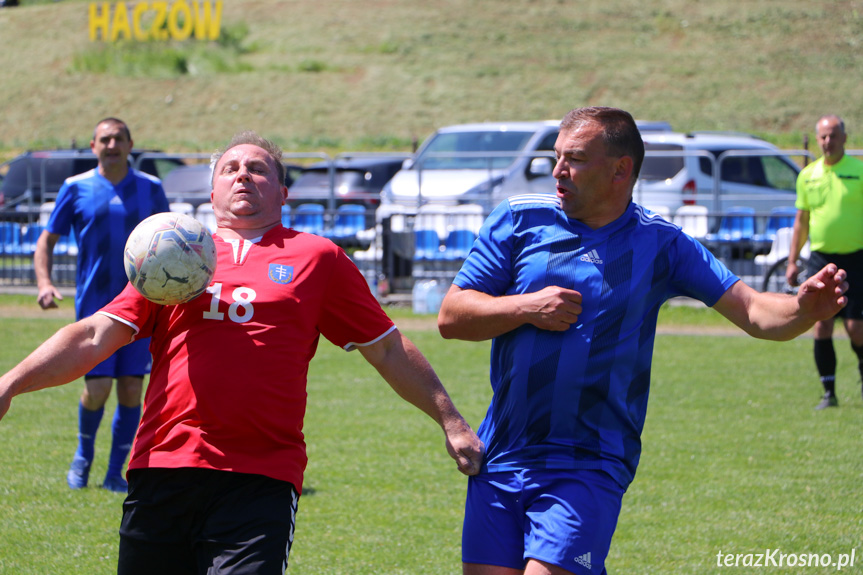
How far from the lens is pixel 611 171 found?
10.5ft

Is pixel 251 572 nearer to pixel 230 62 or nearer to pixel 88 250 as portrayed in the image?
pixel 88 250

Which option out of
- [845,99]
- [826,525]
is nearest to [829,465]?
[826,525]

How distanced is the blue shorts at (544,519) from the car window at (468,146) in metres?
13.5

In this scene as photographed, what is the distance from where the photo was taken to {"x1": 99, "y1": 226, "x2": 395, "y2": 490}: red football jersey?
3.04 metres

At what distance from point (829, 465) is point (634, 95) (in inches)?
1683

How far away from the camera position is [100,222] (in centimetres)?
641

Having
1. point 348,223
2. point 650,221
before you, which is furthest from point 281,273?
point 348,223

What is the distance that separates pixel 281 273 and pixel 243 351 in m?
0.29

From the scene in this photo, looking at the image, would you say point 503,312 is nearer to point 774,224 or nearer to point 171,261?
point 171,261

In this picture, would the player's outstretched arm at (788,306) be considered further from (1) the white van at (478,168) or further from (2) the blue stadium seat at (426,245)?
(2) the blue stadium seat at (426,245)

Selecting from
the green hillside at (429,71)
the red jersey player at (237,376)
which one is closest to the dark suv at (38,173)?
the red jersey player at (237,376)

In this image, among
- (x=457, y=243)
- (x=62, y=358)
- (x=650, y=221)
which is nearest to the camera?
(x=62, y=358)

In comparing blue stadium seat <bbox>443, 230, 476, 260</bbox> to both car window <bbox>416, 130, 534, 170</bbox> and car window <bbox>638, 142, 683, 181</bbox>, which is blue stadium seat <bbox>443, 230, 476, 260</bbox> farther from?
car window <bbox>638, 142, 683, 181</bbox>

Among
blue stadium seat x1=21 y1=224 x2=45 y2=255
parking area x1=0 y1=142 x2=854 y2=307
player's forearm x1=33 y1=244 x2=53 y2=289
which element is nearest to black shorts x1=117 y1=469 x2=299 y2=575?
player's forearm x1=33 y1=244 x2=53 y2=289
